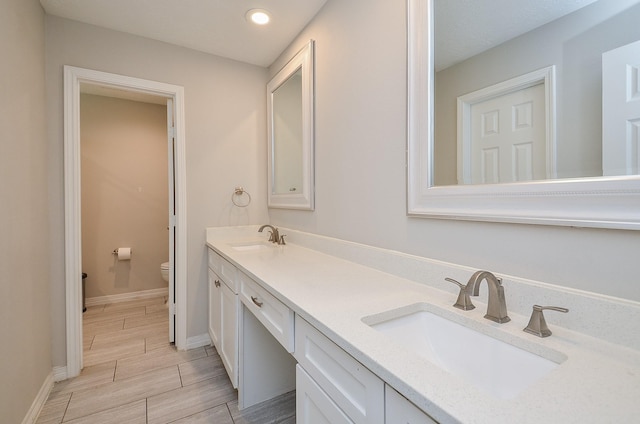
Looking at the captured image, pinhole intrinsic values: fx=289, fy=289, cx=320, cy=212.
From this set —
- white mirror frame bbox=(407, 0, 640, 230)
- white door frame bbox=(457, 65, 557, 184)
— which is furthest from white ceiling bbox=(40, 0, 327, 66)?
white door frame bbox=(457, 65, 557, 184)

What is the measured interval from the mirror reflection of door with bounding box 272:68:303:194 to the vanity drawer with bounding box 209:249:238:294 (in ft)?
2.29

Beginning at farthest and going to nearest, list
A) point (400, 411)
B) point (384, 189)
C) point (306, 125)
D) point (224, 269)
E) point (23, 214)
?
1. point (306, 125)
2. point (224, 269)
3. point (23, 214)
4. point (384, 189)
5. point (400, 411)

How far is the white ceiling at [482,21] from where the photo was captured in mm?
851

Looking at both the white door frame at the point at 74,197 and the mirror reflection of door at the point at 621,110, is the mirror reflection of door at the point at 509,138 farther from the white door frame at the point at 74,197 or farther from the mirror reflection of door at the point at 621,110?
the white door frame at the point at 74,197

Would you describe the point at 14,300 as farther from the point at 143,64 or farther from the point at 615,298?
the point at 615,298

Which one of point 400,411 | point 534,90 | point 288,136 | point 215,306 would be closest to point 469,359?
point 400,411

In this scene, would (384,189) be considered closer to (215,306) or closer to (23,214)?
(215,306)

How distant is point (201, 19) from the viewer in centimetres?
191

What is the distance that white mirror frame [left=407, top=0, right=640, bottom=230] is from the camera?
0.69m

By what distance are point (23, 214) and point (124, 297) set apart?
2257 mm

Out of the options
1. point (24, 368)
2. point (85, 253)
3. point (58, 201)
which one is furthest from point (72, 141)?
point (85, 253)

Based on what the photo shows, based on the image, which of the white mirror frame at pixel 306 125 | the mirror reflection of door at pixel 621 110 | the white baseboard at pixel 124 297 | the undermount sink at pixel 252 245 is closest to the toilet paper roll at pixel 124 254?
the white baseboard at pixel 124 297

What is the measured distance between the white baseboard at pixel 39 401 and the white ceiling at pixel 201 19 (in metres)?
2.28

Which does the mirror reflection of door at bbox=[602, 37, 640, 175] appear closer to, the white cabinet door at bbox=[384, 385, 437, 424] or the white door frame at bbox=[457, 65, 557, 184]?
the white door frame at bbox=[457, 65, 557, 184]
